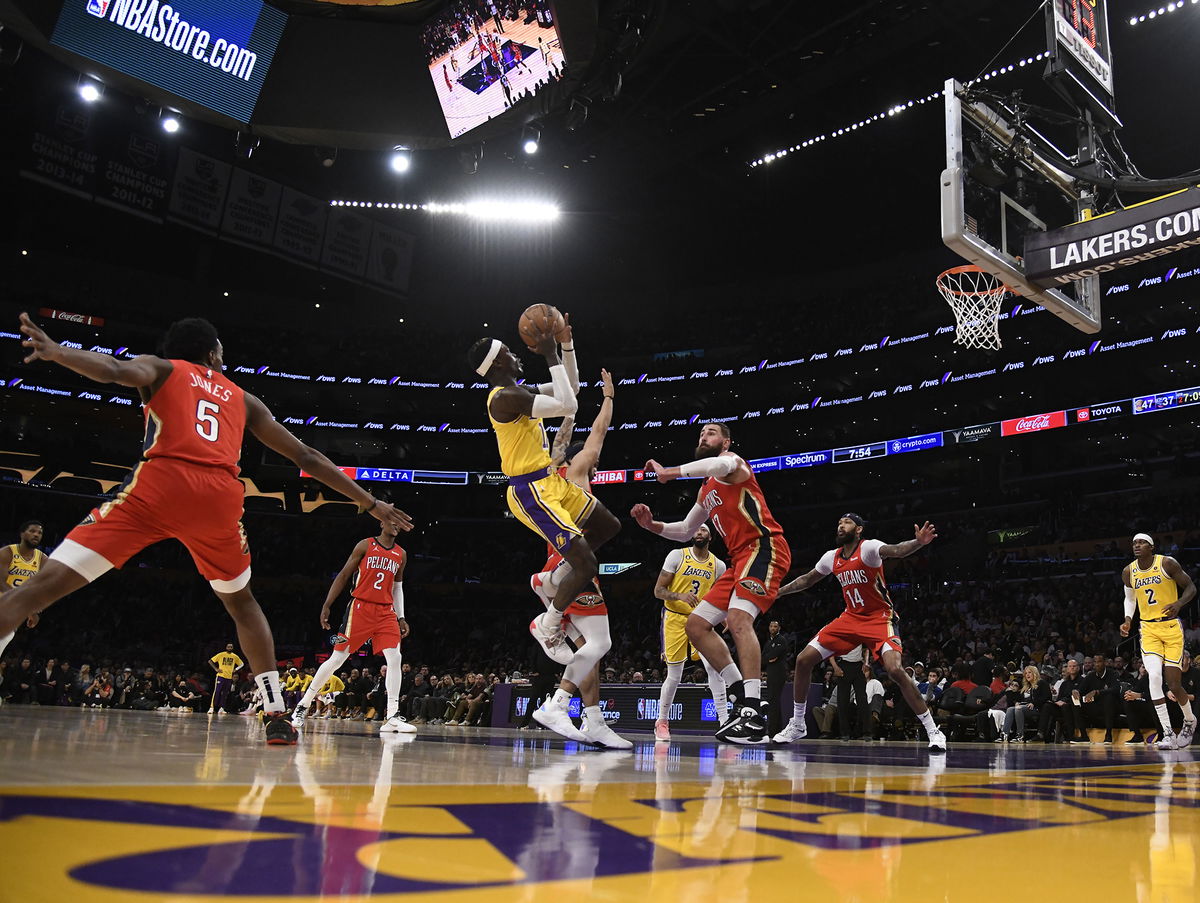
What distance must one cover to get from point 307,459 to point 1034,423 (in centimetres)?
2812

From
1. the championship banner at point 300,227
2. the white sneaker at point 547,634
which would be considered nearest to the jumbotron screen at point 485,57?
the white sneaker at point 547,634

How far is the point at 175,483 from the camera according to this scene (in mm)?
3969

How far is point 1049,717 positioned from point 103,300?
33515 millimetres

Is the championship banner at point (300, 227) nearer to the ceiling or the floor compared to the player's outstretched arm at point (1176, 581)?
nearer to the ceiling

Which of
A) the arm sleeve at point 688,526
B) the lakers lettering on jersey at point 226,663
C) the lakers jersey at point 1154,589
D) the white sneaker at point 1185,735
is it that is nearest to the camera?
the arm sleeve at point 688,526

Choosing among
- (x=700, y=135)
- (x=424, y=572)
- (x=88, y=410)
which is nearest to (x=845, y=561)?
(x=700, y=135)

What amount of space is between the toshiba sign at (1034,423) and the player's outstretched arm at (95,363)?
94.3 ft

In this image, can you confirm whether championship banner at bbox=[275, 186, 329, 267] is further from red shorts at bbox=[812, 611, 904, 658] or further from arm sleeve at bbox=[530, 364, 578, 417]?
arm sleeve at bbox=[530, 364, 578, 417]

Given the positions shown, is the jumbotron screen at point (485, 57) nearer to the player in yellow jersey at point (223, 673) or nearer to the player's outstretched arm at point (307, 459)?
the player's outstretched arm at point (307, 459)

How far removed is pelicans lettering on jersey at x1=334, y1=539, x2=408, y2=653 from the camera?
9.84 m

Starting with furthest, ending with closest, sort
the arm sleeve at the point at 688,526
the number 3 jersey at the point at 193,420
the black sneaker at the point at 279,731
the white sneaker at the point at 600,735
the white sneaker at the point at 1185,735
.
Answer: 1. the white sneaker at the point at 1185,735
2. the arm sleeve at the point at 688,526
3. the white sneaker at the point at 600,735
4. the black sneaker at the point at 279,731
5. the number 3 jersey at the point at 193,420

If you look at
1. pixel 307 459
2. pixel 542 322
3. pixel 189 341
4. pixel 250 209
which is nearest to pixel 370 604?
pixel 542 322

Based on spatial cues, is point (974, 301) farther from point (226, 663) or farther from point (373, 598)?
point (226, 663)

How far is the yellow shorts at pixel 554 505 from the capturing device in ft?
19.1
